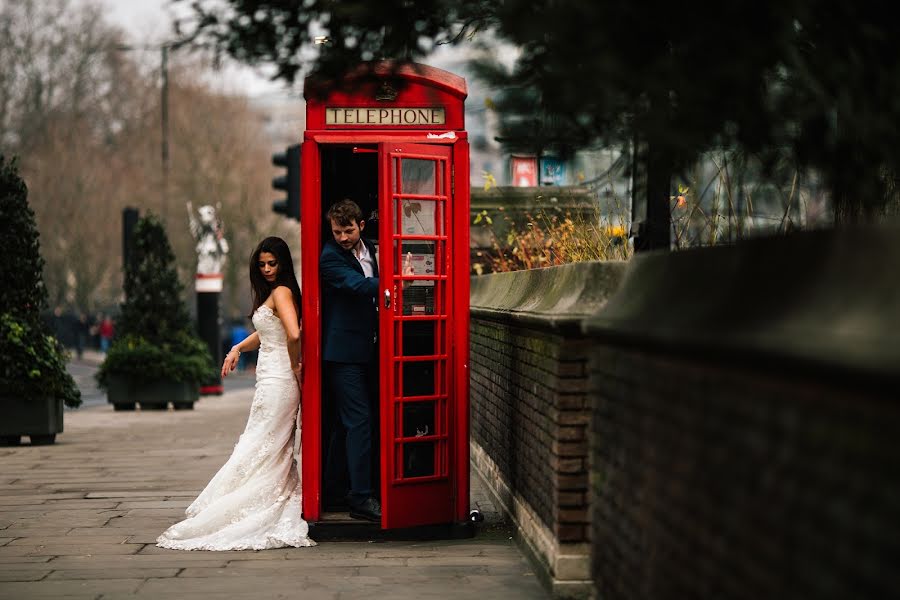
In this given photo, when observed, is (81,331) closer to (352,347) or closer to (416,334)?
(352,347)

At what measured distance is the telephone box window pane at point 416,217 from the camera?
8.42 m

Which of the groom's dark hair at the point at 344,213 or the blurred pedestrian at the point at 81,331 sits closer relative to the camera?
the groom's dark hair at the point at 344,213

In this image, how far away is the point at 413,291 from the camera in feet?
28.0

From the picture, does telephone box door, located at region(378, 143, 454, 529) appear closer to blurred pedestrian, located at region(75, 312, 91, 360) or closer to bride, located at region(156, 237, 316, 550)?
bride, located at region(156, 237, 316, 550)

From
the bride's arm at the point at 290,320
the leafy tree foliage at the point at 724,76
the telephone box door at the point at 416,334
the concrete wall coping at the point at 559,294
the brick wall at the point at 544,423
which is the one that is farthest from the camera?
the bride's arm at the point at 290,320

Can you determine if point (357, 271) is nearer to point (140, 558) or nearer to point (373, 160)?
point (373, 160)

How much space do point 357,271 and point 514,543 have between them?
6.11 ft

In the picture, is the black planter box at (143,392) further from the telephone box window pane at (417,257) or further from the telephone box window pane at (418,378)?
the telephone box window pane at (417,257)

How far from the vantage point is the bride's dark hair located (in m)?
9.07

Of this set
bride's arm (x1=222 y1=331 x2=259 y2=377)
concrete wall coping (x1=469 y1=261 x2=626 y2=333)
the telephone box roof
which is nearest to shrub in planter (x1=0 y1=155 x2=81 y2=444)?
bride's arm (x1=222 y1=331 x2=259 y2=377)

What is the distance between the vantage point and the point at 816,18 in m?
3.58

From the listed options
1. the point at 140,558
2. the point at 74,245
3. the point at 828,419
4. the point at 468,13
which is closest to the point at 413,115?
the point at 140,558

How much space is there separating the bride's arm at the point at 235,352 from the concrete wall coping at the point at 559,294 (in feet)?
5.27

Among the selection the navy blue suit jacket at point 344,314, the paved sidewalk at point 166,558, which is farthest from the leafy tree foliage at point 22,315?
the navy blue suit jacket at point 344,314
